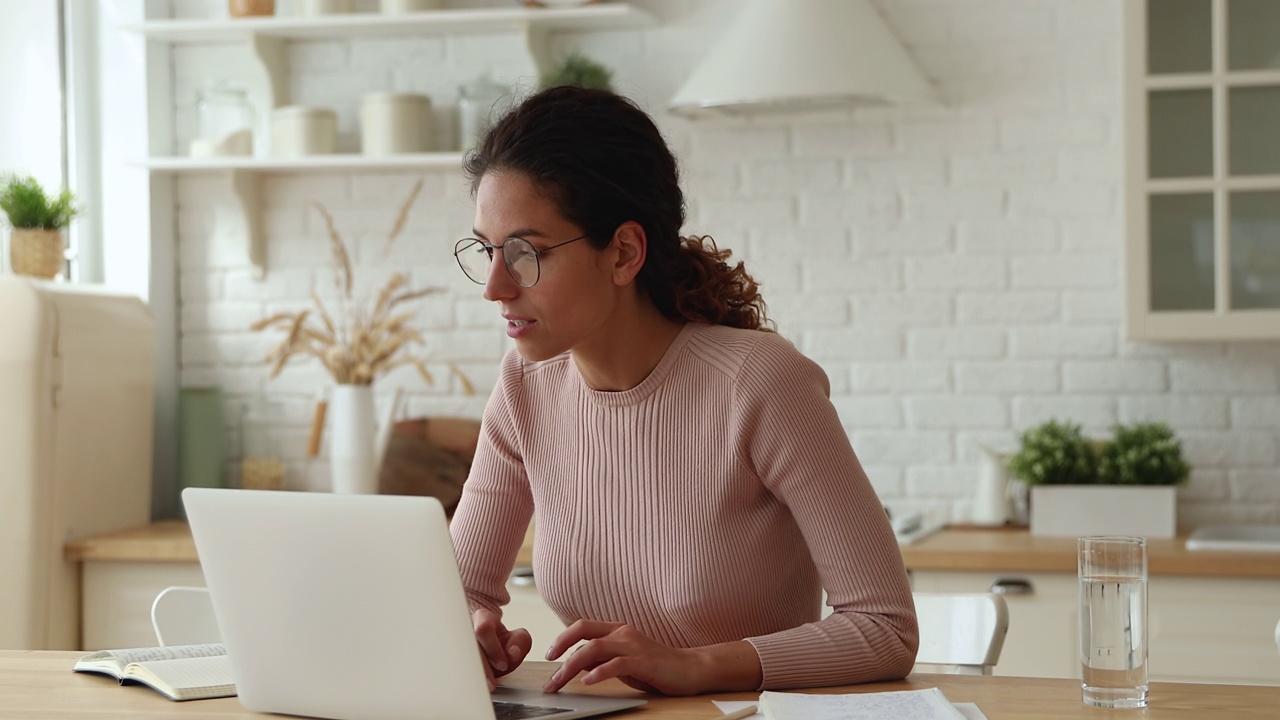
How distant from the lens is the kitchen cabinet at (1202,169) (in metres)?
2.96

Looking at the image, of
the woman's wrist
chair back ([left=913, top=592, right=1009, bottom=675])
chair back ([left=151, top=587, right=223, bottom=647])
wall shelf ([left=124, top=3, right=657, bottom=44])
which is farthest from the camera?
wall shelf ([left=124, top=3, right=657, bottom=44])

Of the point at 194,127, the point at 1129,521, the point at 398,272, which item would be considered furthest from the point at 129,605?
the point at 1129,521

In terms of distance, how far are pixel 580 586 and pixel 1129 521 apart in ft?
5.59

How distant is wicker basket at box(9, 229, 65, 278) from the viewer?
131 inches

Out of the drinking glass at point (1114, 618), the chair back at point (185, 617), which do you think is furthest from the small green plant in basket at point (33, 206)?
the drinking glass at point (1114, 618)

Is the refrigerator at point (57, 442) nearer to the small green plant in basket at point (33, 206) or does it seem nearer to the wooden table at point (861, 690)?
the small green plant in basket at point (33, 206)

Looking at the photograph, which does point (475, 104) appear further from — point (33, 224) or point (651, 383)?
point (651, 383)

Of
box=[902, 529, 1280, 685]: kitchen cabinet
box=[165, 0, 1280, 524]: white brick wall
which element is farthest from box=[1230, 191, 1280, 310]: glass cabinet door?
box=[902, 529, 1280, 685]: kitchen cabinet

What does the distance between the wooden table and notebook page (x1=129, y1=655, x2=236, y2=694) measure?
0.07ft

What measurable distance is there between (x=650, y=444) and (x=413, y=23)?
2.02 metres

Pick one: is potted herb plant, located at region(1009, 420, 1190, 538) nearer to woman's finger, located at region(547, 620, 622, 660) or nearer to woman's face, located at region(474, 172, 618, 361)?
woman's face, located at region(474, 172, 618, 361)

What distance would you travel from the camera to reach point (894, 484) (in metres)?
3.42

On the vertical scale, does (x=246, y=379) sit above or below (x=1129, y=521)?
above

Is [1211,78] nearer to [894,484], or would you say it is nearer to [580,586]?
[894,484]
